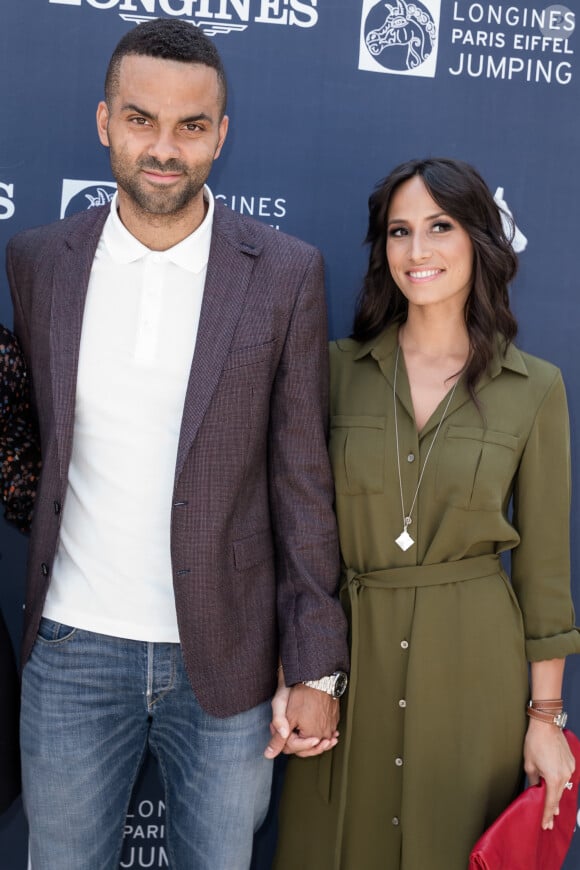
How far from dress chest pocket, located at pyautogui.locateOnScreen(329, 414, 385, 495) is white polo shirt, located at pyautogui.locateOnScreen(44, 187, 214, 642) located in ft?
1.39

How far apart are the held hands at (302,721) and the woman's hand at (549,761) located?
469mm

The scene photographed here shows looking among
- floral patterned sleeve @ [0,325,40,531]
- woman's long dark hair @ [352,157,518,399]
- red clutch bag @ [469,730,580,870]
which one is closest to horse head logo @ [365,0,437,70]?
woman's long dark hair @ [352,157,518,399]

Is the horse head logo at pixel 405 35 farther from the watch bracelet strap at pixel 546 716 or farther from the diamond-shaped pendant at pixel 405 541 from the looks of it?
the watch bracelet strap at pixel 546 716

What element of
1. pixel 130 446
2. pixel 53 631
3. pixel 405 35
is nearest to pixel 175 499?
pixel 130 446

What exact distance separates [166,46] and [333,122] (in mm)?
884

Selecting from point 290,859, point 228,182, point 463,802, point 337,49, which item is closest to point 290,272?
point 228,182

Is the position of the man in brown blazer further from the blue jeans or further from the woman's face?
the woman's face

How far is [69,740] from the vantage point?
6.28 feet

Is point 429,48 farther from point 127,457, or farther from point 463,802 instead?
point 463,802

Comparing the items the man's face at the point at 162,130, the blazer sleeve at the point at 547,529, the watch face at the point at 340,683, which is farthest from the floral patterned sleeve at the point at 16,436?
the blazer sleeve at the point at 547,529

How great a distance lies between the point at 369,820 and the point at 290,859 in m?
0.23

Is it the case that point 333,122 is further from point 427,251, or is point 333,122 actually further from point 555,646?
point 555,646

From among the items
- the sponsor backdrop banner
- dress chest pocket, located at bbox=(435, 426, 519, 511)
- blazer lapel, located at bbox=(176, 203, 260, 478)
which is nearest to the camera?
blazer lapel, located at bbox=(176, 203, 260, 478)

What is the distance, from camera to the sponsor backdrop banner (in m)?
2.57
